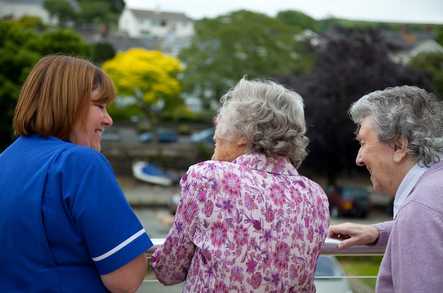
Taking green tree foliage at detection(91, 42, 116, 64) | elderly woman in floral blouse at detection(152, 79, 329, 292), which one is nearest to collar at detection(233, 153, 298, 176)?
elderly woman in floral blouse at detection(152, 79, 329, 292)

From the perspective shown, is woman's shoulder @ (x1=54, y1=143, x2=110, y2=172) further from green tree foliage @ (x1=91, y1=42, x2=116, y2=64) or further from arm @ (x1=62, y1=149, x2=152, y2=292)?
green tree foliage @ (x1=91, y1=42, x2=116, y2=64)

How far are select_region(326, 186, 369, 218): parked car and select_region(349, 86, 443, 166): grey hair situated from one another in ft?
81.2

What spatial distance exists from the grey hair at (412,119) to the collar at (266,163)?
1.02ft

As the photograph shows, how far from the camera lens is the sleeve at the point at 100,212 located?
1.76m

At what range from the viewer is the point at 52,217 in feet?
5.78

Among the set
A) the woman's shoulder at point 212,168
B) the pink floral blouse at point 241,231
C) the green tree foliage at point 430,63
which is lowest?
the green tree foliage at point 430,63

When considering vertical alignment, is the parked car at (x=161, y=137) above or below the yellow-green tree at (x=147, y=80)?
below

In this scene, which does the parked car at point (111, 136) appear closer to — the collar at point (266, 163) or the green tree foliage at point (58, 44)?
the green tree foliage at point (58, 44)

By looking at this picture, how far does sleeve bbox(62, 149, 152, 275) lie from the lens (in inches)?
69.2

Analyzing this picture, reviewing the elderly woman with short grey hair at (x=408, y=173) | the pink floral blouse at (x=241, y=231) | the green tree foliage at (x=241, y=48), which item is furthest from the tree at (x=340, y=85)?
the pink floral blouse at (x=241, y=231)

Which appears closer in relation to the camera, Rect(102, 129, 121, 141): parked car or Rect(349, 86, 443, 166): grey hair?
Rect(349, 86, 443, 166): grey hair

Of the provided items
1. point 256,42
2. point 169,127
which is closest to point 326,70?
point 256,42

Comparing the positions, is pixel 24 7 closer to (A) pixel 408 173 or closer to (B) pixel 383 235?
(B) pixel 383 235

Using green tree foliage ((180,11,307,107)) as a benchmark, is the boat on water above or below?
below
